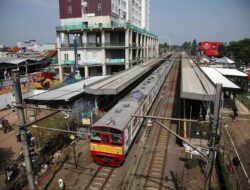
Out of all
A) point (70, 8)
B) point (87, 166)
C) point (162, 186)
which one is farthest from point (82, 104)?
point (70, 8)

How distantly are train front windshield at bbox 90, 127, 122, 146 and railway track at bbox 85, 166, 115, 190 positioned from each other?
2.26m

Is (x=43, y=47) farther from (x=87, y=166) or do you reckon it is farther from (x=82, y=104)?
(x=87, y=166)

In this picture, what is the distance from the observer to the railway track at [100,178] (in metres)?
14.2

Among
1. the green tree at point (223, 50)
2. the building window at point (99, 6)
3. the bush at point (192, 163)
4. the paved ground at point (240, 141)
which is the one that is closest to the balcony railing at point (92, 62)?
the building window at point (99, 6)

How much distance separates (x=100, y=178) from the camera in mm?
15039

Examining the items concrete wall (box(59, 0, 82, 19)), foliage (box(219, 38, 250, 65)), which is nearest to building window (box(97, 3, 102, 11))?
concrete wall (box(59, 0, 82, 19))

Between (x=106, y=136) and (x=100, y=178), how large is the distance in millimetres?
2920

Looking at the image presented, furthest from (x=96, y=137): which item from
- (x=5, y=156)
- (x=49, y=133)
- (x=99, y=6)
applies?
(x=99, y=6)

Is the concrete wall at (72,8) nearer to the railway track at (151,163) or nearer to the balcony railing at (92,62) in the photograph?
the balcony railing at (92,62)

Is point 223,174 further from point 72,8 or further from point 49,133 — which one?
point 72,8

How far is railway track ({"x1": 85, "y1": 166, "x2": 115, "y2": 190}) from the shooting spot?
14.2m

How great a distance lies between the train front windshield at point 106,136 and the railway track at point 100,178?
7.42ft

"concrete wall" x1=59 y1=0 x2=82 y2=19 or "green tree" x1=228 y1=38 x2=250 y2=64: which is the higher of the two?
"concrete wall" x1=59 y1=0 x2=82 y2=19

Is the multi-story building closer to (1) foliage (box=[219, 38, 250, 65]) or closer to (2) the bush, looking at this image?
(1) foliage (box=[219, 38, 250, 65])
